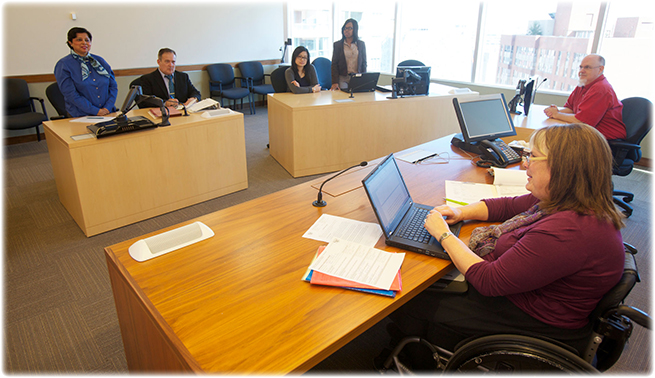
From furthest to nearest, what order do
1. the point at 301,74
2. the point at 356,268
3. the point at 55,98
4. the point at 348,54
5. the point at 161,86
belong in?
the point at 348,54 < the point at 301,74 < the point at 55,98 < the point at 161,86 < the point at 356,268

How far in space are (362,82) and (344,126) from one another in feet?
A: 2.25

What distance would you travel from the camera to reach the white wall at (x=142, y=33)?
5.10m

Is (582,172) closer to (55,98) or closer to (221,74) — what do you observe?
(55,98)

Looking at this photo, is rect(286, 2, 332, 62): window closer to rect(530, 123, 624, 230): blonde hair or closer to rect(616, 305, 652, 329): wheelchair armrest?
rect(530, 123, 624, 230): blonde hair

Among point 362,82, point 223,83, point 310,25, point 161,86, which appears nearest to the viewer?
point 161,86

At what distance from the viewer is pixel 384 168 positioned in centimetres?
166

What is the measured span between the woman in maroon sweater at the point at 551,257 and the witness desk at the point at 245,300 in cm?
18

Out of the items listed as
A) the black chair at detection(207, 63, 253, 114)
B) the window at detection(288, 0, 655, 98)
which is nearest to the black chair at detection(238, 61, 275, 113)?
the black chair at detection(207, 63, 253, 114)

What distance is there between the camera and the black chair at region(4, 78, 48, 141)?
15.5 feet

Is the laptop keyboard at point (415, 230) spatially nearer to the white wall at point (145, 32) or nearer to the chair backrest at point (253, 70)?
the white wall at point (145, 32)

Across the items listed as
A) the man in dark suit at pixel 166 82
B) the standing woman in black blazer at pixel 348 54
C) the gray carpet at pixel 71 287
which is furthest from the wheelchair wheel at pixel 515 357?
the standing woman in black blazer at pixel 348 54

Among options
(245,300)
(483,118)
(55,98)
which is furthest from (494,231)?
(55,98)

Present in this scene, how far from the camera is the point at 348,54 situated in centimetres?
536

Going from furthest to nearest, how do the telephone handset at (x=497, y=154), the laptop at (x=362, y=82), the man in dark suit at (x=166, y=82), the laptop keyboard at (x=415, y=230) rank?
the laptop at (x=362, y=82) < the man in dark suit at (x=166, y=82) < the telephone handset at (x=497, y=154) < the laptop keyboard at (x=415, y=230)
